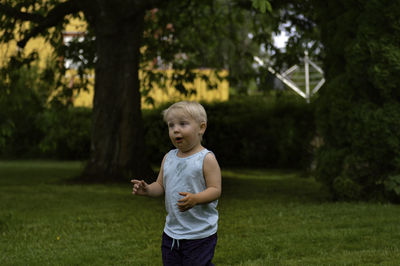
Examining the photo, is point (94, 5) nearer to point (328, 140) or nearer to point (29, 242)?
point (328, 140)

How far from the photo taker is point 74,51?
1466 centimetres

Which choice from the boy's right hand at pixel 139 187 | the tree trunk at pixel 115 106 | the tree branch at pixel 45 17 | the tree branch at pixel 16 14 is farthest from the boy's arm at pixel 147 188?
the tree branch at pixel 45 17

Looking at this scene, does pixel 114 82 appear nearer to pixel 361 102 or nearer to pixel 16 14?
pixel 16 14

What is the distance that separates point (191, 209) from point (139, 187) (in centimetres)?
36

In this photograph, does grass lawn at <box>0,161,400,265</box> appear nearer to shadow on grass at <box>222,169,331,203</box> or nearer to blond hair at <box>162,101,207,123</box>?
shadow on grass at <box>222,169,331,203</box>

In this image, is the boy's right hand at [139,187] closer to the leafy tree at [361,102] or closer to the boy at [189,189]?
the boy at [189,189]

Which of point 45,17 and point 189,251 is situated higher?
point 45,17

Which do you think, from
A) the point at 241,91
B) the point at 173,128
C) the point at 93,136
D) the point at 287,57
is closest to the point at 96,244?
the point at 173,128

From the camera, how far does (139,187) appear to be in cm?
352

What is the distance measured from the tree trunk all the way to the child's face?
27.6 ft

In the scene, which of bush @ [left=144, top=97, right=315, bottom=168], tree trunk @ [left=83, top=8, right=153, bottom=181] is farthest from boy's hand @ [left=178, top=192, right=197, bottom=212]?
bush @ [left=144, top=97, right=315, bottom=168]

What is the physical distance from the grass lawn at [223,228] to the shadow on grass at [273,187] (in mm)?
35

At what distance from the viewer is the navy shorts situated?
341 cm

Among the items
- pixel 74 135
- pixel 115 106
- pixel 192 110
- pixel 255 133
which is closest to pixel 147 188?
pixel 192 110
